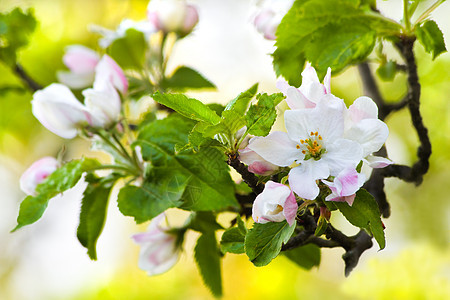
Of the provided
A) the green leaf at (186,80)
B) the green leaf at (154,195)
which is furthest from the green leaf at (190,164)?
the green leaf at (186,80)

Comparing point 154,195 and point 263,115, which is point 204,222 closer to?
point 154,195

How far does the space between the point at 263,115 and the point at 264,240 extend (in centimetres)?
7

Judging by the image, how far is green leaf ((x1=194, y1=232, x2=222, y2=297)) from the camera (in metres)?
0.44

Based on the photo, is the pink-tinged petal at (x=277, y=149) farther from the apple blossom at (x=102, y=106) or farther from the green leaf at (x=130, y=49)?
the green leaf at (x=130, y=49)

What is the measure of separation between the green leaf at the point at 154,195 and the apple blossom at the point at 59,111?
64 mm

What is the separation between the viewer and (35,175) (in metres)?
0.41

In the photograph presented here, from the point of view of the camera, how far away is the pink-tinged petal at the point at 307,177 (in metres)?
0.26

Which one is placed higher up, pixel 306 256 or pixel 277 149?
pixel 277 149

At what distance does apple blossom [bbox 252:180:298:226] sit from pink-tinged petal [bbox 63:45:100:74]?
14.3 inches

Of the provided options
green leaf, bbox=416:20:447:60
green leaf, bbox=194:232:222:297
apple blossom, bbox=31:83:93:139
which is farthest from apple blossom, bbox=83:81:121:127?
green leaf, bbox=416:20:447:60

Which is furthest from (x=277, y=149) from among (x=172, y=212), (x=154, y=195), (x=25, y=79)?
(x=172, y=212)

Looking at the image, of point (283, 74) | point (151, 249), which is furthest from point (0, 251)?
point (283, 74)

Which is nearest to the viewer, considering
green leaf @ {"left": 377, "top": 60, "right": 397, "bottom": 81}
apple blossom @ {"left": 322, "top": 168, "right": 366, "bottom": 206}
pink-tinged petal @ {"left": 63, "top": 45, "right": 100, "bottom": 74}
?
apple blossom @ {"left": 322, "top": 168, "right": 366, "bottom": 206}

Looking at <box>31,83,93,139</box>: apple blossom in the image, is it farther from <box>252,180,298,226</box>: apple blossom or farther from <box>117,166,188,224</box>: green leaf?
<box>252,180,298,226</box>: apple blossom
